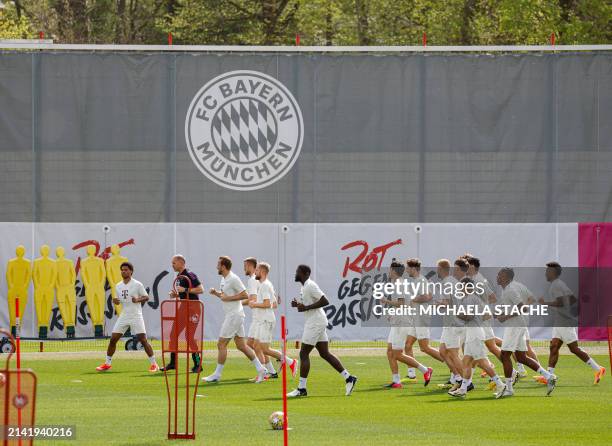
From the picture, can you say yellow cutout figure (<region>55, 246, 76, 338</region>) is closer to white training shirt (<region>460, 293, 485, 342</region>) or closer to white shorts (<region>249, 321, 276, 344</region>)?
white shorts (<region>249, 321, 276, 344</region>)

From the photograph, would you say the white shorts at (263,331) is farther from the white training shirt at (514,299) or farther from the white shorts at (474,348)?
the white training shirt at (514,299)

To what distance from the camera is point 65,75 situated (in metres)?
28.2

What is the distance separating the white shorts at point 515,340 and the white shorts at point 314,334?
3.03m

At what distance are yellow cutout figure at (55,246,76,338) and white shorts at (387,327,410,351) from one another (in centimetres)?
828

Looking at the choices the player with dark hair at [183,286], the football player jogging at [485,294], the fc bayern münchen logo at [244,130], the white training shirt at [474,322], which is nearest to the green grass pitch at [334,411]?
the player with dark hair at [183,286]

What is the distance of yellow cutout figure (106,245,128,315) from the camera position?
91.2 ft

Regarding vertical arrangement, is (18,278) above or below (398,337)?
above

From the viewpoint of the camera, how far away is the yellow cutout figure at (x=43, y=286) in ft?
90.9

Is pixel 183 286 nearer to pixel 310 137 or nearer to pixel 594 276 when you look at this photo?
pixel 310 137

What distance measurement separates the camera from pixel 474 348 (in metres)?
21.0

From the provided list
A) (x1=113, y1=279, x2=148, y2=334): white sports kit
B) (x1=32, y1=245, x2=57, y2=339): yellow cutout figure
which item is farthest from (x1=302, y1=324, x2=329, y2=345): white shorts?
(x1=32, y1=245, x2=57, y2=339): yellow cutout figure

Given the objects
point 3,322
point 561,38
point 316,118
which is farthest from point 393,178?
point 561,38

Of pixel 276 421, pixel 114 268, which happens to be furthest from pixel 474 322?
pixel 114 268

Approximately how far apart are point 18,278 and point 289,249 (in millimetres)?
5878
